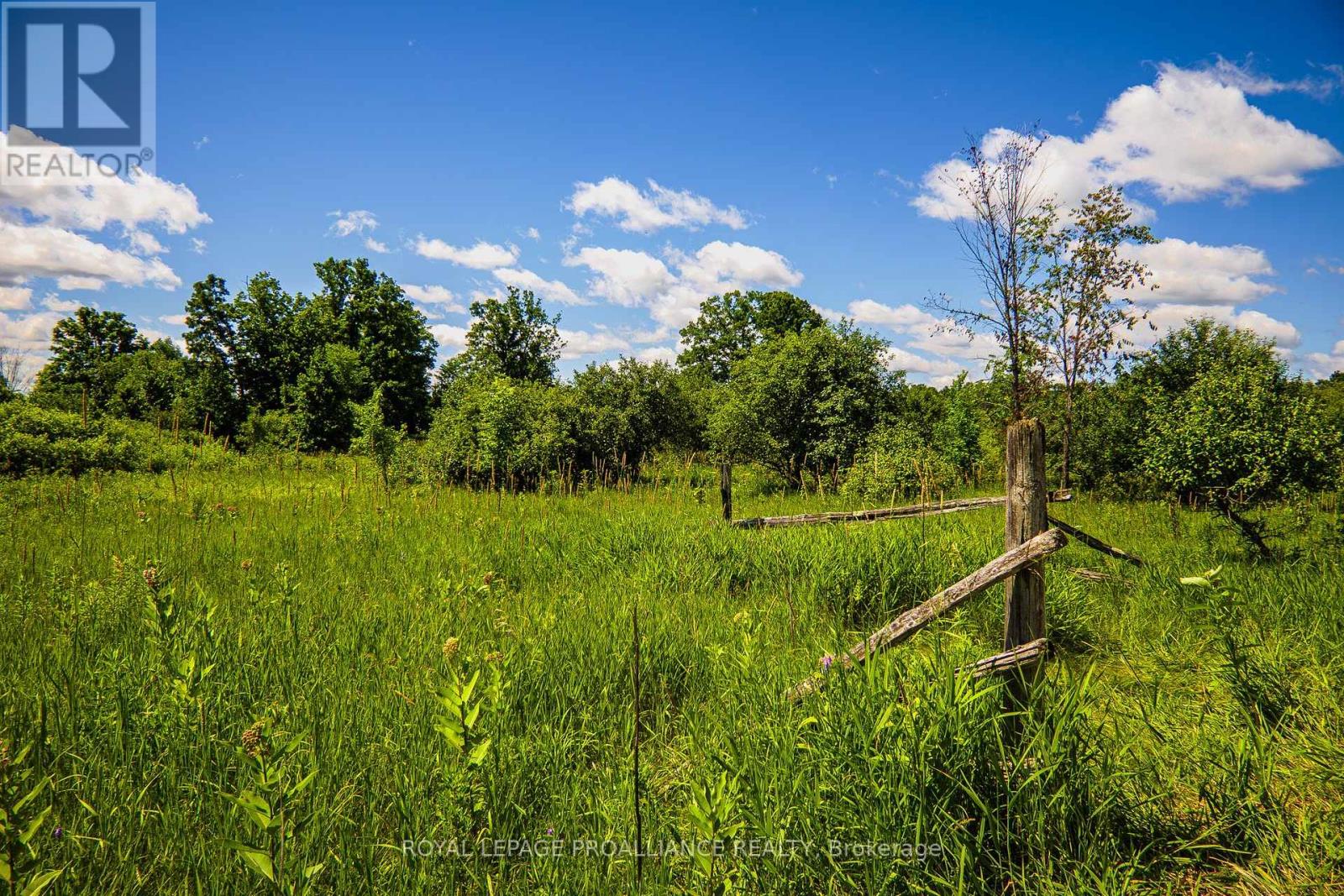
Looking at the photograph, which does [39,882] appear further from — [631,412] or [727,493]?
[631,412]

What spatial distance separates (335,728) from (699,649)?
7.64 ft

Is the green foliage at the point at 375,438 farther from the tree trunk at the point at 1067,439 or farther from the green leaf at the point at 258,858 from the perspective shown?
the tree trunk at the point at 1067,439

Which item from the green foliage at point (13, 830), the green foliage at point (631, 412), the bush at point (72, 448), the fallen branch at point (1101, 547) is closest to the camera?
the green foliage at point (13, 830)

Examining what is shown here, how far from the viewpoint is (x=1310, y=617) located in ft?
15.2

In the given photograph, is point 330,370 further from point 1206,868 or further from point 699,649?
point 1206,868

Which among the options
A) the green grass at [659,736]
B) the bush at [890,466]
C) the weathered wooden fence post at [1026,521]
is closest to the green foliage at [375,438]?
the green grass at [659,736]

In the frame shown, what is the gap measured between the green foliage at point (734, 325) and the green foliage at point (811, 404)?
22.4m

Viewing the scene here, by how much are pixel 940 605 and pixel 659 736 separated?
1.77 meters

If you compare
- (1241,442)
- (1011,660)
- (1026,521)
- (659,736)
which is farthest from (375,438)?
(1241,442)

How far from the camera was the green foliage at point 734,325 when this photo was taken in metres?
39.0

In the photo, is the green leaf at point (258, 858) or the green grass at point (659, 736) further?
the green grass at point (659, 736)

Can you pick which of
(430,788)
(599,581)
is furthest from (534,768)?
(599,581)

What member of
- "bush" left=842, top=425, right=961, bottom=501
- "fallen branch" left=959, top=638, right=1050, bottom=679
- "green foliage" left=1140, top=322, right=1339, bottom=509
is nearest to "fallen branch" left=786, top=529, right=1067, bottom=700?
"fallen branch" left=959, top=638, right=1050, bottom=679

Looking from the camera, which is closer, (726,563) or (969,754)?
(969,754)
